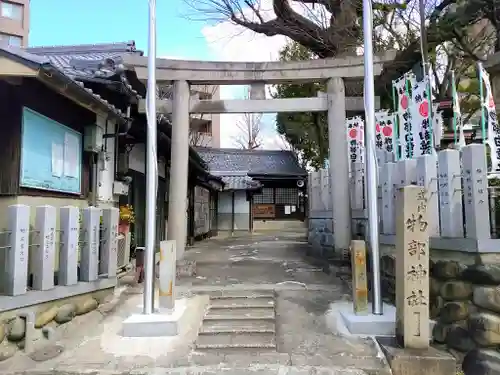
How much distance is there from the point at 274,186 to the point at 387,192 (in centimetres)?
Answer: 2419

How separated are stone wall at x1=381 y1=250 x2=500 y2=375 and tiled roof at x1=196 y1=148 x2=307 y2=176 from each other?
2446 cm

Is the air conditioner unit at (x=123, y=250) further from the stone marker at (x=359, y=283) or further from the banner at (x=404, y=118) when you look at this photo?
the banner at (x=404, y=118)

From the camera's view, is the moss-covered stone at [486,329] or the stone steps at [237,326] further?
the stone steps at [237,326]

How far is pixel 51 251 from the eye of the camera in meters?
5.70

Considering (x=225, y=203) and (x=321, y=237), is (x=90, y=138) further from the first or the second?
(x=225, y=203)

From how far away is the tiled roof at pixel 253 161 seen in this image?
30922mm

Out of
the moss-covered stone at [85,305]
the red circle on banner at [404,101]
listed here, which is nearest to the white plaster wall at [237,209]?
the red circle on banner at [404,101]

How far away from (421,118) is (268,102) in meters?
3.86

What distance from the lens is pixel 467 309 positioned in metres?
5.25

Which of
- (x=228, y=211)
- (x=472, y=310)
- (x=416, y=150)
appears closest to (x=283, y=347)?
(x=472, y=310)

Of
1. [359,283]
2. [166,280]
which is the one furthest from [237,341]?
[359,283]

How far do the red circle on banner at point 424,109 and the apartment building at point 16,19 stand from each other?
43889mm

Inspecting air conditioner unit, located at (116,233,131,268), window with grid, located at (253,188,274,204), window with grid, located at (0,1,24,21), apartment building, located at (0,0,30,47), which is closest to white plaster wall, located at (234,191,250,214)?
window with grid, located at (253,188,274,204)

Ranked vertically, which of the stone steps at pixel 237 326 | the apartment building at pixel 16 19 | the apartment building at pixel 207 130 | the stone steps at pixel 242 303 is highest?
the apartment building at pixel 16 19
